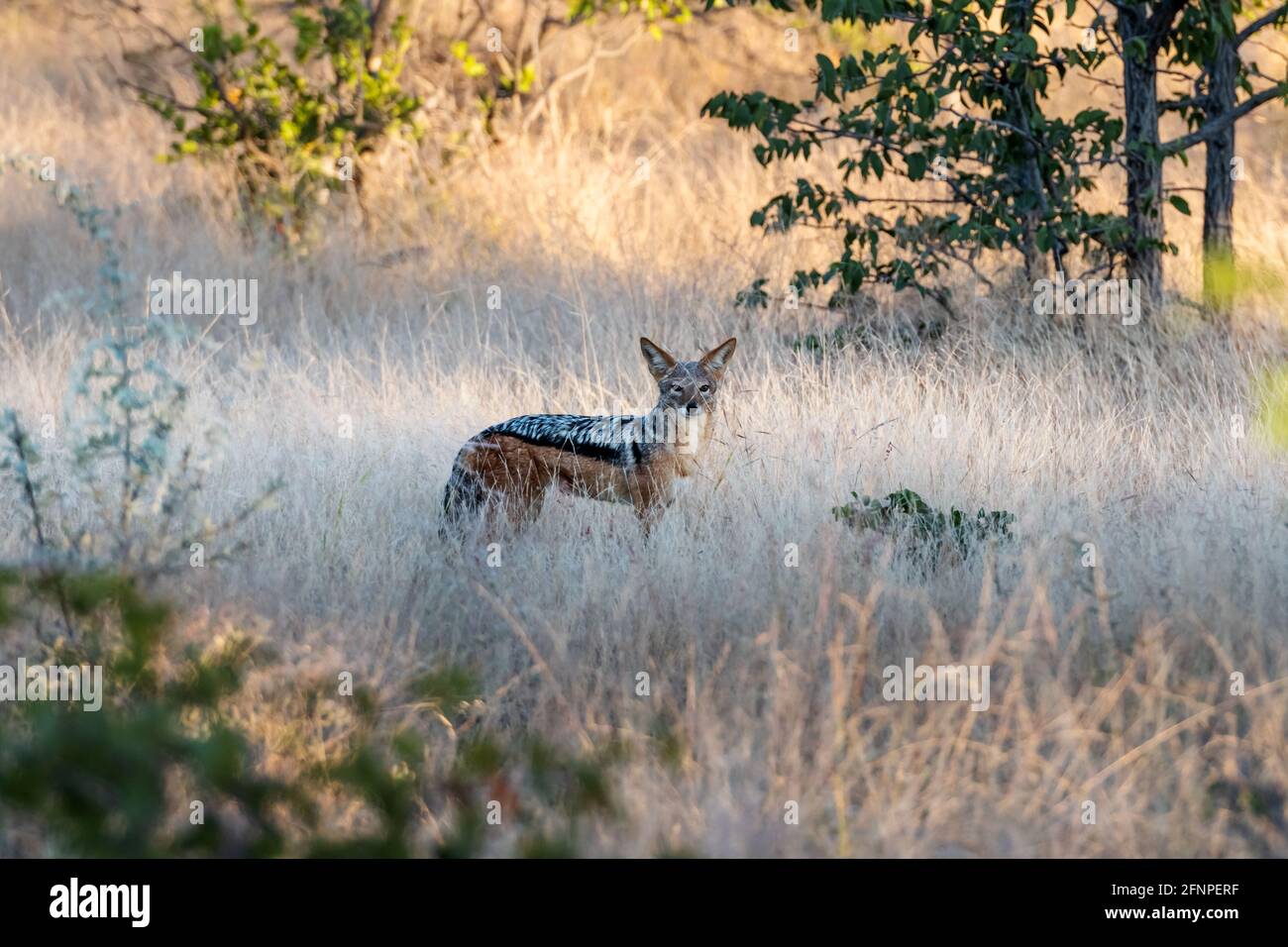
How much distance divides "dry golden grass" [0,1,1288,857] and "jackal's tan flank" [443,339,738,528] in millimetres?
133

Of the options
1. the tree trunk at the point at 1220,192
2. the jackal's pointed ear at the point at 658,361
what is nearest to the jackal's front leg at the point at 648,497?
the jackal's pointed ear at the point at 658,361

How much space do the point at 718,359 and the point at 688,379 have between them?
0.24 m

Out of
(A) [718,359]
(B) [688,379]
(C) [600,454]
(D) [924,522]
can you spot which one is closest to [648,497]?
(C) [600,454]

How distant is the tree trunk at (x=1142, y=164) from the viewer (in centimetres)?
795

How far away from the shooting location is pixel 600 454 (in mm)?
5801

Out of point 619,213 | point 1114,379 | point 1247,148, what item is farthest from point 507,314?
point 1247,148

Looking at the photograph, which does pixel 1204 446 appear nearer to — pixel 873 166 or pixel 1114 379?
pixel 1114 379

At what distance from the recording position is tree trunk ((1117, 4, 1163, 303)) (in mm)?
7949

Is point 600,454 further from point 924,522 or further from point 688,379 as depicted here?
point 924,522

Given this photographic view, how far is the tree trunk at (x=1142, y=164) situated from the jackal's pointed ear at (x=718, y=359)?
120 inches

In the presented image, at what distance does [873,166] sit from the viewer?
739 centimetres

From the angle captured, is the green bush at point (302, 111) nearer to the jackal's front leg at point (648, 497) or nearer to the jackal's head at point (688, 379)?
the jackal's head at point (688, 379)
